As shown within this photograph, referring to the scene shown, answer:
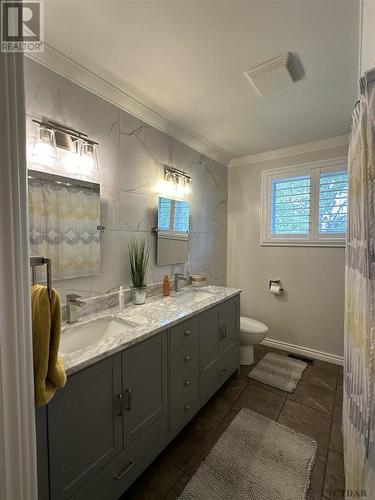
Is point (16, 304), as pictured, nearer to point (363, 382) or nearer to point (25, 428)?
point (25, 428)

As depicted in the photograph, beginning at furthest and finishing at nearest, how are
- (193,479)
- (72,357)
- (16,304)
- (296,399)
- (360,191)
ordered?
(296,399) → (193,479) → (72,357) → (360,191) → (16,304)

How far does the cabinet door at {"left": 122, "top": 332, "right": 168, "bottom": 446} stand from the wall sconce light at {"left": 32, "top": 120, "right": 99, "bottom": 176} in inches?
45.4

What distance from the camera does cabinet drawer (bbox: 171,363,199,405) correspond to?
150cm

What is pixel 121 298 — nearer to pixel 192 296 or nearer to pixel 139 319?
pixel 139 319

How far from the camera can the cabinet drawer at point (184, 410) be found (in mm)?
1495

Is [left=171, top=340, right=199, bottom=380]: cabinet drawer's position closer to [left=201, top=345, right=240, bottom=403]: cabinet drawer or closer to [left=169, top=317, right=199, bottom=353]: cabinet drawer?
[left=169, top=317, right=199, bottom=353]: cabinet drawer

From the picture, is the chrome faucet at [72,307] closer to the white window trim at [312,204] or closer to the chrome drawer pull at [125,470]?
the chrome drawer pull at [125,470]

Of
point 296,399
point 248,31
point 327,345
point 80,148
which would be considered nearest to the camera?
point 248,31

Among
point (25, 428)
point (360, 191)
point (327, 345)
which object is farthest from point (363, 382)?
point (327, 345)

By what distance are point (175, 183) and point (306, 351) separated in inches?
95.1

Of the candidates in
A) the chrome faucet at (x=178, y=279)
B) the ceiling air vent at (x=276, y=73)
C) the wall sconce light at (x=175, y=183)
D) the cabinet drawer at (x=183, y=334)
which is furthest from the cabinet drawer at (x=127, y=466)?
the ceiling air vent at (x=276, y=73)

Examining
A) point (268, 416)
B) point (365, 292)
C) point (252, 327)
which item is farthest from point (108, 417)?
point (252, 327)

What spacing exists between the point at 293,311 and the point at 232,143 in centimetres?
211

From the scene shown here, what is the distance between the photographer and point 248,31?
48.3 inches
